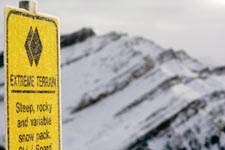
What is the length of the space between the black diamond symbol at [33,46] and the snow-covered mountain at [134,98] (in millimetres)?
13072

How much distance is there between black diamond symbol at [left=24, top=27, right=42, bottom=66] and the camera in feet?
12.3

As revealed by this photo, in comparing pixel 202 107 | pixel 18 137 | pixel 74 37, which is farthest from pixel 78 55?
pixel 18 137

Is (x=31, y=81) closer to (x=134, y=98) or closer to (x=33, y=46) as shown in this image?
(x=33, y=46)

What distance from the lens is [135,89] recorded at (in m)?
19.9

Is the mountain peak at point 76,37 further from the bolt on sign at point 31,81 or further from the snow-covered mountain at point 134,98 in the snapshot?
the bolt on sign at point 31,81

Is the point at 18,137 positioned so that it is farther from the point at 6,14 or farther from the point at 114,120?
the point at 114,120

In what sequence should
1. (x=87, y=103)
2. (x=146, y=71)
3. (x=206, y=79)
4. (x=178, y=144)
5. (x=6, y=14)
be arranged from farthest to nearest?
1. (x=206, y=79)
2. (x=146, y=71)
3. (x=87, y=103)
4. (x=178, y=144)
5. (x=6, y=14)

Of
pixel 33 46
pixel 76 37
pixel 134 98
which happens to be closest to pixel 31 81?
pixel 33 46

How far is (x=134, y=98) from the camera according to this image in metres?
19.5

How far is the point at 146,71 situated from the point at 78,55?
240cm

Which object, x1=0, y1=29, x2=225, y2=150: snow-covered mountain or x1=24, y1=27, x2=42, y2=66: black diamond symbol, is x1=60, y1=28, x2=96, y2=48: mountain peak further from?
x1=24, y1=27, x2=42, y2=66: black diamond symbol

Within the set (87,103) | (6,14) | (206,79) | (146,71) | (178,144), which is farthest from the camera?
(206,79)

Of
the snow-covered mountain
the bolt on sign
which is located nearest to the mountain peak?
the snow-covered mountain

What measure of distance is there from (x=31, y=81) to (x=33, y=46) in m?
0.22
